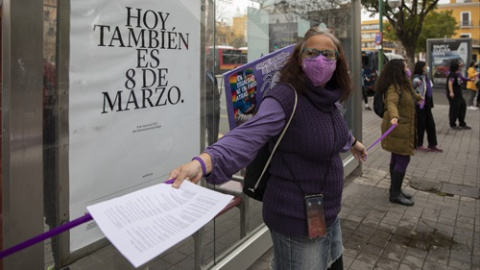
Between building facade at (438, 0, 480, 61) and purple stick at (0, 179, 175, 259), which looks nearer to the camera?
purple stick at (0, 179, 175, 259)

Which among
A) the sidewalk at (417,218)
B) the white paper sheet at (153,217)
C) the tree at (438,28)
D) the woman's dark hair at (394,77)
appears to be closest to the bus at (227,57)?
the white paper sheet at (153,217)

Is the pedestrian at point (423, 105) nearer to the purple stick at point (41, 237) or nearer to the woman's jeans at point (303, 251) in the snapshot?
the woman's jeans at point (303, 251)

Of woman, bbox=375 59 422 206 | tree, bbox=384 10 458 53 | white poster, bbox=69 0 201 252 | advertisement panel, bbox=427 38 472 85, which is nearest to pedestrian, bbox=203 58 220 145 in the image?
white poster, bbox=69 0 201 252

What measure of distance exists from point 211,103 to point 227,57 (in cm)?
46

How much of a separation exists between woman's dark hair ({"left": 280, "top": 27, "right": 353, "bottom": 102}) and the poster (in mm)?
403

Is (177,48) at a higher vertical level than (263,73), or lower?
higher

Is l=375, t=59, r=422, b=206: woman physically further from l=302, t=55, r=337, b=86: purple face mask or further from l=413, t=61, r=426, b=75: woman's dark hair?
l=302, t=55, r=337, b=86: purple face mask

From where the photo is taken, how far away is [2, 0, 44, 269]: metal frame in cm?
157

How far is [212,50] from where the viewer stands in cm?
281

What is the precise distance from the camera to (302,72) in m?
1.95

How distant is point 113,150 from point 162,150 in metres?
0.39

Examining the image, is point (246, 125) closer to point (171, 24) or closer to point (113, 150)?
point (113, 150)

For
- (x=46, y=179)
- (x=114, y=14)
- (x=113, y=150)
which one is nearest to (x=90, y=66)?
(x=114, y=14)

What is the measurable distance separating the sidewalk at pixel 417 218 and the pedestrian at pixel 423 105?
0.44 meters
